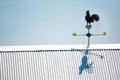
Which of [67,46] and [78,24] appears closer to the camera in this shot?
[67,46]

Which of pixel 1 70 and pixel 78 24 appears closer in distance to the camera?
pixel 1 70

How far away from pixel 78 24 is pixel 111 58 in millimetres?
429

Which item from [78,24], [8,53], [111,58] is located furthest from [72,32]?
Result: [8,53]

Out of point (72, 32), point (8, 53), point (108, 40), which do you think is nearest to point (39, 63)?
point (8, 53)

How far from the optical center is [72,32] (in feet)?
5.81

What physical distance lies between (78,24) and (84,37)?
0.13 m

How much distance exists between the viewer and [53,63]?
58.1 inches

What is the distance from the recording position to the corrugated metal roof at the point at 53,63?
1.44m

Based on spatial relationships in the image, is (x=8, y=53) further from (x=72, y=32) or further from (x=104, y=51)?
(x=104, y=51)

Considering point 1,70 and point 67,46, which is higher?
point 67,46

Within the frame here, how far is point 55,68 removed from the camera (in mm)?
1466

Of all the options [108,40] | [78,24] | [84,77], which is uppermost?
[78,24]

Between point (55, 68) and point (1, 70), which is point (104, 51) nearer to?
point (55, 68)

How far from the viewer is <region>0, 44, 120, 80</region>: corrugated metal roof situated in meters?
1.44
